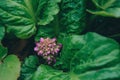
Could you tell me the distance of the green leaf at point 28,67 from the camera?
1.73m

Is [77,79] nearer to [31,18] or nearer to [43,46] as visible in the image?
[43,46]

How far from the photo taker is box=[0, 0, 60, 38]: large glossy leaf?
1682 mm

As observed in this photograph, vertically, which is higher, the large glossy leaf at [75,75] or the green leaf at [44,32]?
the green leaf at [44,32]

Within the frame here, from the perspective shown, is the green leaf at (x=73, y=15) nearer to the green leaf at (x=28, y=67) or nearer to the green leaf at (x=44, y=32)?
the green leaf at (x=44, y=32)

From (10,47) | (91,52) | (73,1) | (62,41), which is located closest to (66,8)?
(73,1)

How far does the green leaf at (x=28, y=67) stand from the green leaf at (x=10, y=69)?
0.35ft

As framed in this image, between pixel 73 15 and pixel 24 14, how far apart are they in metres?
0.25

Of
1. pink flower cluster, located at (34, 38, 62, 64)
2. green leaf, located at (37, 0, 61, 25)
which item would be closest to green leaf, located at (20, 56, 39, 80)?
pink flower cluster, located at (34, 38, 62, 64)

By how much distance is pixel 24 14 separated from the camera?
1725mm

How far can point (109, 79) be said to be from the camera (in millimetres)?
1454

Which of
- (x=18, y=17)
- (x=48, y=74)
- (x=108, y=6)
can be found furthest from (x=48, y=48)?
(x=108, y=6)

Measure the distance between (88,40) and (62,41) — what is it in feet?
0.79

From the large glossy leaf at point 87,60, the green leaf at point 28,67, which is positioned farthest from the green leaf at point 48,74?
the green leaf at point 28,67

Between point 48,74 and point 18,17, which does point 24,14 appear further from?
point 48,74
